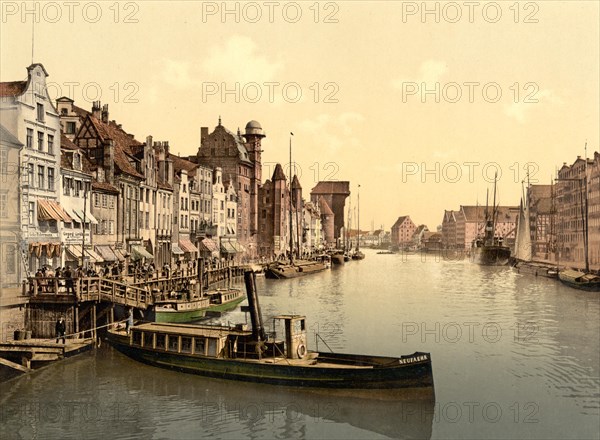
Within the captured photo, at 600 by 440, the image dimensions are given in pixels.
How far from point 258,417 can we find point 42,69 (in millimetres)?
19062

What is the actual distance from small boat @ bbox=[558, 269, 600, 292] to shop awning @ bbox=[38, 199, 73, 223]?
165 ft

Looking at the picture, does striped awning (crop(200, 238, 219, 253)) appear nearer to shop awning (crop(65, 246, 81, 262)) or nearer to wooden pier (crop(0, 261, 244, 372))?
shop awning (crop(65, 246, 81, 262))

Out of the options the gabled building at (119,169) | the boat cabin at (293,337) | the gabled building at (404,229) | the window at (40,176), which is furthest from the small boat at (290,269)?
the gabled building at (404,229)

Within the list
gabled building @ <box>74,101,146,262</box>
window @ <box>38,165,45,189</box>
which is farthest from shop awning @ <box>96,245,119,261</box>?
window @ <box>38,165,45,189</box>

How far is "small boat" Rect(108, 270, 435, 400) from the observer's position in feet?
77.7

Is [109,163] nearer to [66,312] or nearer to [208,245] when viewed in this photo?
[66,312]

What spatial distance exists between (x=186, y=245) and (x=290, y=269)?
70.0 ft

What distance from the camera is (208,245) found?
69.3 meters

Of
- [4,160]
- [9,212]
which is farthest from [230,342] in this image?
[4,160]

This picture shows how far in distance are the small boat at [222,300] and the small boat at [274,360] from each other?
13143mm

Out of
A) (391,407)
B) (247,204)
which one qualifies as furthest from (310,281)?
(391,407)

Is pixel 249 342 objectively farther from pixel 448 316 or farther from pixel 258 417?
pixel 448 316

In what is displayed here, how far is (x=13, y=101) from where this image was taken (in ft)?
94.8

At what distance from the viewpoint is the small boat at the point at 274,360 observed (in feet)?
77.7
